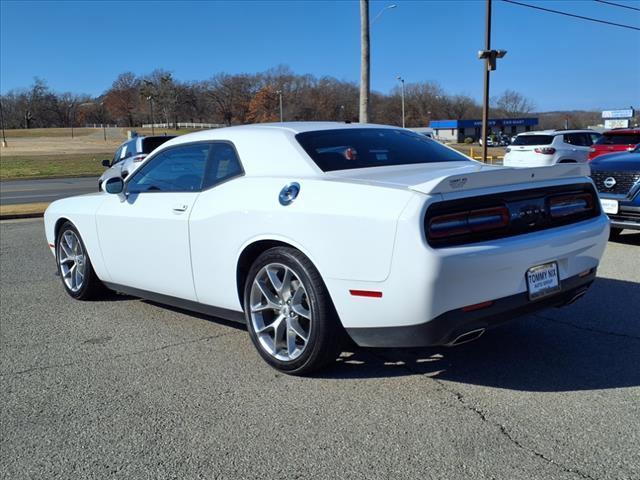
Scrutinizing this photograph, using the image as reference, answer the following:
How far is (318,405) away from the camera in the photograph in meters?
3.39

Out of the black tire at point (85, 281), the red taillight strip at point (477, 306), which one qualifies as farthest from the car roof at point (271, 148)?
the black tire at point (85, 281)

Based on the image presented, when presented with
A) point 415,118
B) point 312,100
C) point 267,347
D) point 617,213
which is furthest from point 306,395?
point 415,118

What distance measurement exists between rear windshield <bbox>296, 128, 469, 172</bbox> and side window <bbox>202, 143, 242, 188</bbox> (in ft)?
1.59

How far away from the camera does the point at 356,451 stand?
2.87m

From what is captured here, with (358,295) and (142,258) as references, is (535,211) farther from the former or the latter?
(142,258)

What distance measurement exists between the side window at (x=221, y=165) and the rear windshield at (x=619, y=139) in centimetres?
1439

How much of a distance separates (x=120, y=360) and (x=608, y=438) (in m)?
3.05

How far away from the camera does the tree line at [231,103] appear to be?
102 metres

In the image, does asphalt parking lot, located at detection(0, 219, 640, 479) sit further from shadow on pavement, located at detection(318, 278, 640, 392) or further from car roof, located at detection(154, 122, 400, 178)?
car roof, located at detection(154, 122, 400, 178)

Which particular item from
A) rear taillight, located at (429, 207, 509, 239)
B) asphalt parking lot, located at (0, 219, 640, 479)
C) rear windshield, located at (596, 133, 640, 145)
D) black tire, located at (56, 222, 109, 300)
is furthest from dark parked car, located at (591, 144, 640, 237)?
rear windshield, located at (596, 133, 640, 145)

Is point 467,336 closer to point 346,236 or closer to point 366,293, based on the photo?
point 366,293

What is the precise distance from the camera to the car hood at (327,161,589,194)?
10.6 ft

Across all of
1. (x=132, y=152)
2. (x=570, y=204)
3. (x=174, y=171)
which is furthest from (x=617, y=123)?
(x=174, y=171)

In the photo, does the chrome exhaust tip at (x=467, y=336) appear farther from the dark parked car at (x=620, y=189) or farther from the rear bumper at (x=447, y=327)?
the dark parked car at (x=620, y=189)
